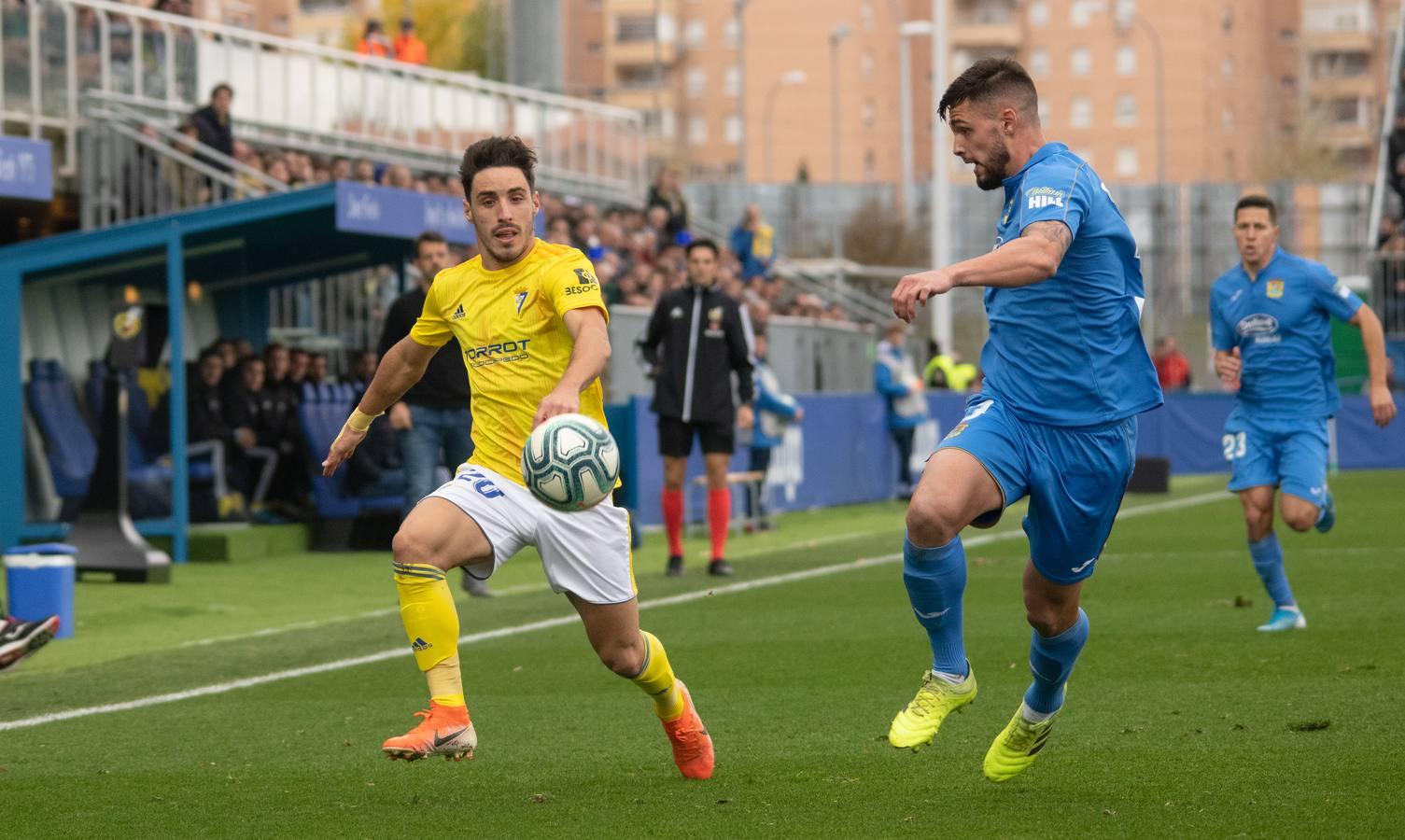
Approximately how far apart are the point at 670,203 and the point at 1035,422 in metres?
22.7

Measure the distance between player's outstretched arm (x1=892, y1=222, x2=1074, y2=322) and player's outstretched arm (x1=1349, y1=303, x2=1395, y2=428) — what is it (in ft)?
16.6

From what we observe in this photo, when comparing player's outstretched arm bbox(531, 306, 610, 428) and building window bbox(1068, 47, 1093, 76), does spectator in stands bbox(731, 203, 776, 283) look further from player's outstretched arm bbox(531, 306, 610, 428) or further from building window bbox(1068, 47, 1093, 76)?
building window bbox(1068, 47, 1093, 76)

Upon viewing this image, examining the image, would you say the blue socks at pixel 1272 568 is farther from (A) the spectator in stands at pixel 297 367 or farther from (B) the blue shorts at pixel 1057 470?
Result: (A) the spectator in stands at pixel 297 367

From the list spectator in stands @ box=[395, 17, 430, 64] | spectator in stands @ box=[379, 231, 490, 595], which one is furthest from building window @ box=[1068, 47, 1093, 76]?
spectator in stands @ box=[379, 231, 490, 595]

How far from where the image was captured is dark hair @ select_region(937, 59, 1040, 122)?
6453 mm

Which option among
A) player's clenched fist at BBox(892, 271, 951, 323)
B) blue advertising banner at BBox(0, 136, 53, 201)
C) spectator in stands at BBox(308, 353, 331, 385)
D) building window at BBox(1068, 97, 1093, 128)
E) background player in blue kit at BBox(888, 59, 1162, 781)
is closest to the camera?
player's clenched fist at BBox(892, 271, 951, 323)

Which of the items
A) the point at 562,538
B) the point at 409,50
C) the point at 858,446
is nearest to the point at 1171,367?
the point at 858,446

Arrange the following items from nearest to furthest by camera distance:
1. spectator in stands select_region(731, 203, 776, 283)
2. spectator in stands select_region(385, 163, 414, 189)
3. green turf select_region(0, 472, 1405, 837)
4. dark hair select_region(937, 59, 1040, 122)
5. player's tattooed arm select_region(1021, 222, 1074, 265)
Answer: player's tattooed arm select_region(1021, 222, 1074, 265) → green turf select_region(0, 472, 1405, 837) → dark hair select_region(937, 59, 1040, 122) → spectator in stands select_region(385, 163, 414, 189) → spectator in stands select_region(731, 203, 776, 283)

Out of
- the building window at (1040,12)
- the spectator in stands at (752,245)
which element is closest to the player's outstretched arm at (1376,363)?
the spectator in stands at (752,245)

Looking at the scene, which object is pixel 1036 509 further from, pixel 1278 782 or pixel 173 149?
pixel 173 149

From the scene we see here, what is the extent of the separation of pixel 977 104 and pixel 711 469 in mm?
8778

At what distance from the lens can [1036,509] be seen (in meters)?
6.42

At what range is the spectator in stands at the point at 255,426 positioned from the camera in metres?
18.2

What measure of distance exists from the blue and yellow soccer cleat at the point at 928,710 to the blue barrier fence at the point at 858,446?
9.66 m
